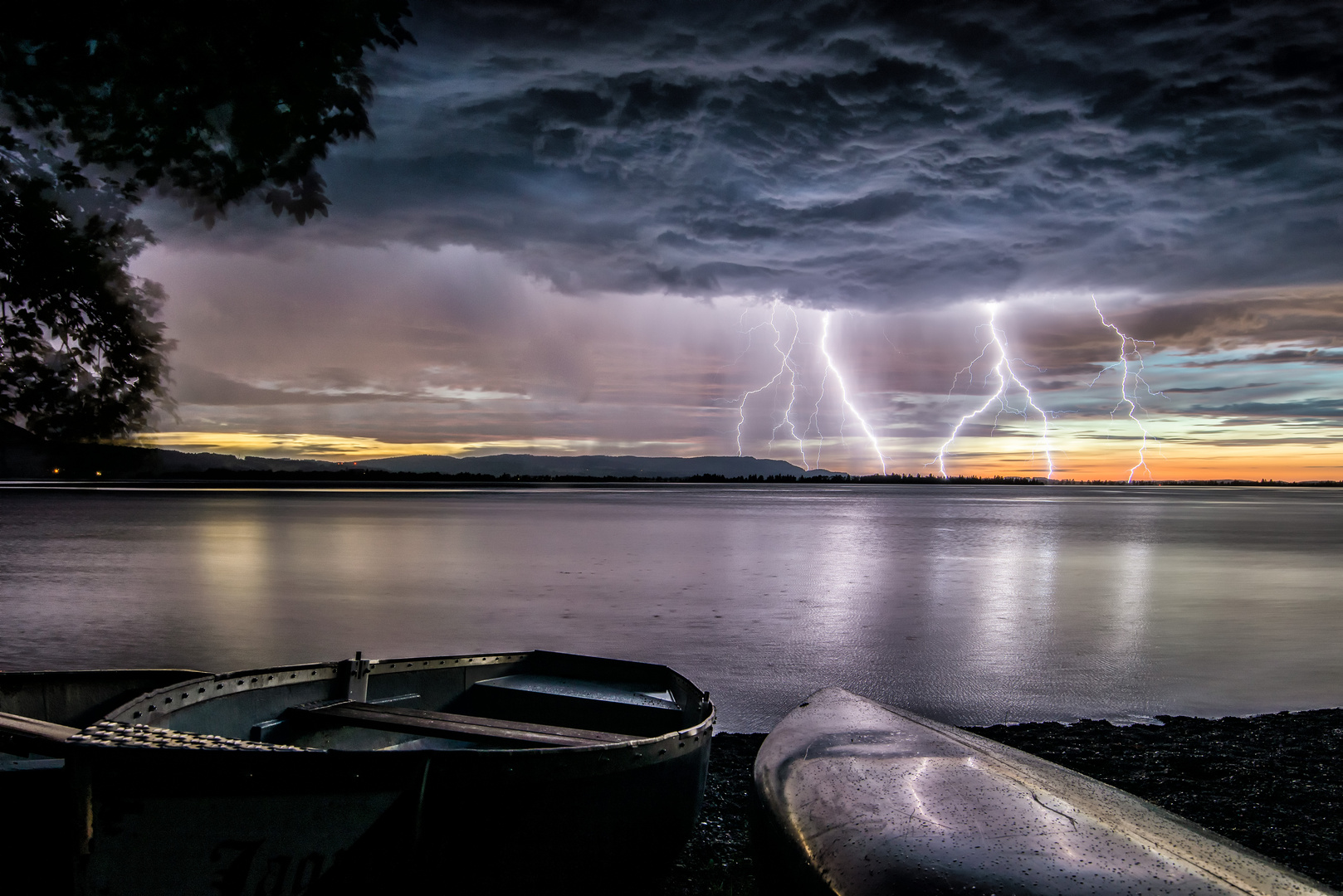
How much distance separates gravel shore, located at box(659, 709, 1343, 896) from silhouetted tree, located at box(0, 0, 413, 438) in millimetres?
5316

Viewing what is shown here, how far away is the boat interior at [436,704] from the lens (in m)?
3.86

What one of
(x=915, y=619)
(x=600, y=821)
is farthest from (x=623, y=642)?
(x=600, y=821)

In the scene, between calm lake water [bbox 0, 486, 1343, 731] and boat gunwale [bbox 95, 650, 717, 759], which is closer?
boat gunwale [bbox 95, 650, 717, 759]

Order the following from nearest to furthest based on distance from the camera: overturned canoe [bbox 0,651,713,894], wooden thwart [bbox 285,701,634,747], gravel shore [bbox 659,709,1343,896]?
1. overturned canoe [bbox 0,651,713,894]
2. wooden thwart [bbox 285,701,634,747]
3. gravel shore [bbox 659,709,1343,896]

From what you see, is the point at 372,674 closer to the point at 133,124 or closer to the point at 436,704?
the point at 436,704

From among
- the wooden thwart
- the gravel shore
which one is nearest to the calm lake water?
the gravel shore

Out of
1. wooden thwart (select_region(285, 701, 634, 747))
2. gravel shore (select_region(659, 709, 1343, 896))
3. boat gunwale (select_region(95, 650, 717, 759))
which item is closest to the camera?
boat gunwale (select_region(95, 650, 717, 759))

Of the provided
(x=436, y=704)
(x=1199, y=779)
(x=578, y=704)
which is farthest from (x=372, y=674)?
(x=1199, y=779)

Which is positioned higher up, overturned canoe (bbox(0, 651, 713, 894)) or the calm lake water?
overturned canoe (bbox(0, 651, 713, 894))

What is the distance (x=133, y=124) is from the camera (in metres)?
5.81

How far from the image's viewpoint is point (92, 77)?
→ 5.28m

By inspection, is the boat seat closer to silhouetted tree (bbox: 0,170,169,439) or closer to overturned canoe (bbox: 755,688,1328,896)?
overturned canoe (bbox: 755,688,1328,896)

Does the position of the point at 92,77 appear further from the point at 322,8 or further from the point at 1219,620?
the point at 1219,620

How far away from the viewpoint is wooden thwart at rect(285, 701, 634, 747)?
382 centimetres
